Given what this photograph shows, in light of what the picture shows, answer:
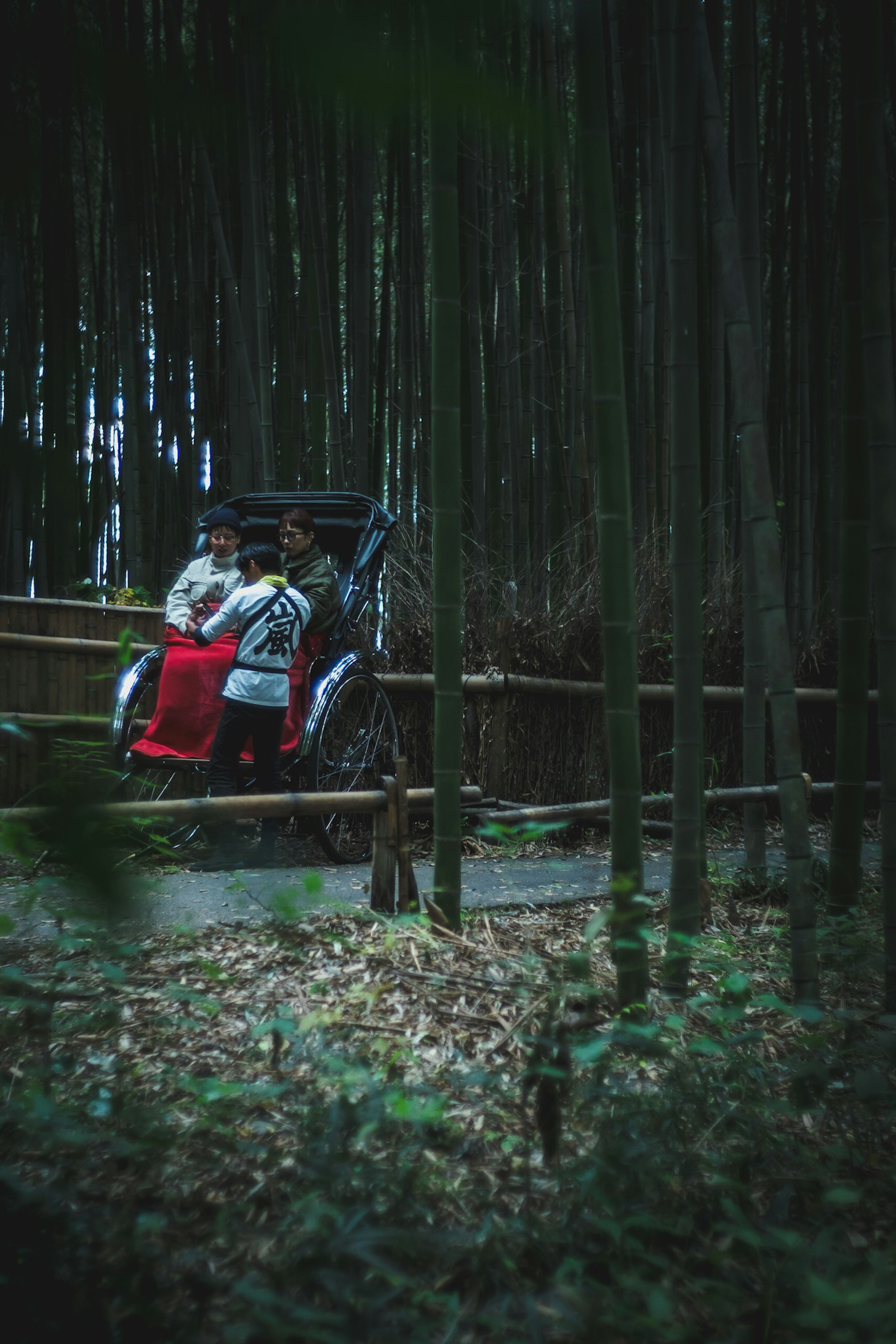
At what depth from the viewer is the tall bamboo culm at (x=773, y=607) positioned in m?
2.12

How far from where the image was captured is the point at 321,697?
12.5 ft

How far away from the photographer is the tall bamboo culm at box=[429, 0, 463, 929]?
229 centimetres

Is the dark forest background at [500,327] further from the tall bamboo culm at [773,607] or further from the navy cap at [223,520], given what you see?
the tall bamboo culm at [773,607]

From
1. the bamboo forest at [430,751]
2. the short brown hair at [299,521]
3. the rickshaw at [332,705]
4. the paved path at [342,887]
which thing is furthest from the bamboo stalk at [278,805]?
the short brown hair at [299,521]

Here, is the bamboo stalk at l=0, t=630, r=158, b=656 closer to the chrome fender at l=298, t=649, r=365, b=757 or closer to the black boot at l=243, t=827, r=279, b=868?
the chrome fender at l=298, t=649, r=365, b=757

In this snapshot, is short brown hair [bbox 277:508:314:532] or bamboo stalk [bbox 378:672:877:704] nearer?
short brown hair [bbox 277:508:314:532]

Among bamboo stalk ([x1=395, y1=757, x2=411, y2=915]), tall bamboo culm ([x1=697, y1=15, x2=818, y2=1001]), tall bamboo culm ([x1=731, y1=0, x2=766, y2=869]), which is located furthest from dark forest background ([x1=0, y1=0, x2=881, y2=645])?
bamboo stalk ([x1=395, y1=757, x2=411, y2=915])

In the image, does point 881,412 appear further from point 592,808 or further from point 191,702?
point 191,702

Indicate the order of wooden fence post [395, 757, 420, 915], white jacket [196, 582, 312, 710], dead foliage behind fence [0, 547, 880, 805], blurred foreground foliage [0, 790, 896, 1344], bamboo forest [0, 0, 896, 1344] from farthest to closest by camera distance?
1. dead foliage behind fence [0, 547, 880, 805]
2. white jacket [196, 582, 312, 710]
3. wooden fence post [395, 757, 420, 915]
4. blurred foreground foliage [0, 790, 896, 1344]
5. bamboo forest [0, 0, 896, 1344]

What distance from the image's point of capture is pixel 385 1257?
1.28 metres

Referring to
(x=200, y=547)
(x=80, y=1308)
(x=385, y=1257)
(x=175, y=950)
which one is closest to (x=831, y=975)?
(x=175, y=950)

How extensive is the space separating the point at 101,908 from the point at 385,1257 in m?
0.95

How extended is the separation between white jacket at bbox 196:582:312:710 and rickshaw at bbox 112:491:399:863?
0.65 ft

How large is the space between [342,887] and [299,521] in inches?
59.7
